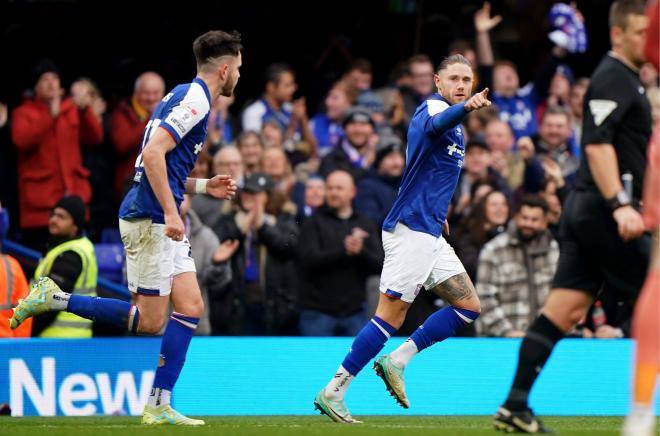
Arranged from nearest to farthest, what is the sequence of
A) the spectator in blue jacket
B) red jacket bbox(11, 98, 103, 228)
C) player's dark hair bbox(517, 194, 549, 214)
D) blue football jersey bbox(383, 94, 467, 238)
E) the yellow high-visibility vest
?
blue football jersey bbox(383, 94, 467, 238) < the yellow high-visibility vest < player's dark hair bbox(517, 194, 549, 214) < red jacket bbox(11, 98, 103, 228) < the spectator in blue jacket

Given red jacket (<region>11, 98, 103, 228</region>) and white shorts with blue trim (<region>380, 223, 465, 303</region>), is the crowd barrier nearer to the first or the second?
white shorts with blue trim (<region>380, 223, 465, 303</region>)

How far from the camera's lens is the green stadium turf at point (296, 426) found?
871 centimetres

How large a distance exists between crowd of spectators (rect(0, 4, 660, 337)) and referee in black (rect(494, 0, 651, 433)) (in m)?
5.34

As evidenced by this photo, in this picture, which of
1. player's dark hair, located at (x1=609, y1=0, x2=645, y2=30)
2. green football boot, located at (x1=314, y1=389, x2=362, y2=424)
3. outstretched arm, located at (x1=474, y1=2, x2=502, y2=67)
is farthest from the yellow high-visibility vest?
outstretched arm, located at (x1=474, y1=2, x2=502, y2=67)

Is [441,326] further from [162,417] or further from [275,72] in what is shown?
[275,72]

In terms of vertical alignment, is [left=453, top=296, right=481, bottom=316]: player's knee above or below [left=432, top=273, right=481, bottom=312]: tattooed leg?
below

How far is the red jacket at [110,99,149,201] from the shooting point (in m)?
15.2

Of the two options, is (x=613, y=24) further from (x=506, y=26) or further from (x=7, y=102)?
(x=506, y=26)

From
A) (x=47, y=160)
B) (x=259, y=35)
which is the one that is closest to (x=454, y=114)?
(x=47, y=160)

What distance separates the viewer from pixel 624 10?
8109 mm

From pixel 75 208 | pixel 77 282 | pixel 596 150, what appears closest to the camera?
pixel 596 150

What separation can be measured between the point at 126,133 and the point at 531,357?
803cm

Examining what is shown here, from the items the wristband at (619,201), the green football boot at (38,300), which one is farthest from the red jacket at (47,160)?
the wristband at (619,201)

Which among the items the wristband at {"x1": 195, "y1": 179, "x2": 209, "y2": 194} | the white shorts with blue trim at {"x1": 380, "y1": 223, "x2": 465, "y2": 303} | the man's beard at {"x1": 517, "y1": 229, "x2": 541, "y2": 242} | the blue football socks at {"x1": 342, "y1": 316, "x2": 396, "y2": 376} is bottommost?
the blue football socks at {"x1": 342, "y1": 316, "x2": 396, "y2": 376}
